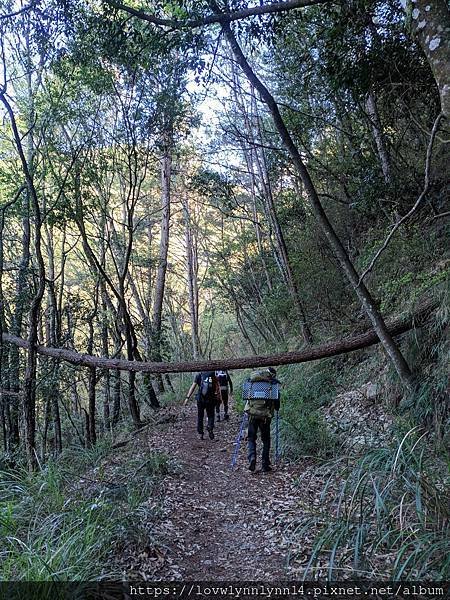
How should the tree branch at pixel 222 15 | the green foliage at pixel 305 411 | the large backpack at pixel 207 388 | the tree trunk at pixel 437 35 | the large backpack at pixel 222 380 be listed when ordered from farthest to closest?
the large backpack at pixel 222 380, the large backpack at pixel 207 388, the green foliage at pixel 305 411, the tree branch at pixel 222 15, the tree trunk at pixel 437 35

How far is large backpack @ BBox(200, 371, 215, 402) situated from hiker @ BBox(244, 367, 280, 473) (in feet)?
7.27

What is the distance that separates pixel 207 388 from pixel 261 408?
2.40m

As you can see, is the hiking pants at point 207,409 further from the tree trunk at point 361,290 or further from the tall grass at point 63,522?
the tree trunk at point 361,290

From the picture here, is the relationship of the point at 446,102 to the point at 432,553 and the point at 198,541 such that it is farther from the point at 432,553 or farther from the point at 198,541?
the point at 198,541

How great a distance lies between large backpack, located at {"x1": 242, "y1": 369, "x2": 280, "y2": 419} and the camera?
6.48 m

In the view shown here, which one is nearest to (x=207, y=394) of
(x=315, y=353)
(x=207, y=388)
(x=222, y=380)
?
(x=207, y=388)

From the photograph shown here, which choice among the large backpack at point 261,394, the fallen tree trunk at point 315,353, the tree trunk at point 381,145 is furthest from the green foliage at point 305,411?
the tree trunk at point 381,145

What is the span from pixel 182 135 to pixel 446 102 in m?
8.25

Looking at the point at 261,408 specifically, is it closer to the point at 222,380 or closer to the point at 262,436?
the point at 262,436

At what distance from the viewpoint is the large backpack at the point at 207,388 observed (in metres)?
8.68

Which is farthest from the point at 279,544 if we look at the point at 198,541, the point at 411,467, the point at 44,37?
the point at 44,37

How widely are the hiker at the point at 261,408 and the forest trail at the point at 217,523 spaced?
294 mm

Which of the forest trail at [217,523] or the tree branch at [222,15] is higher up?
the tree branch at [222,15]

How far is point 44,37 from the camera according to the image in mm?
6664
